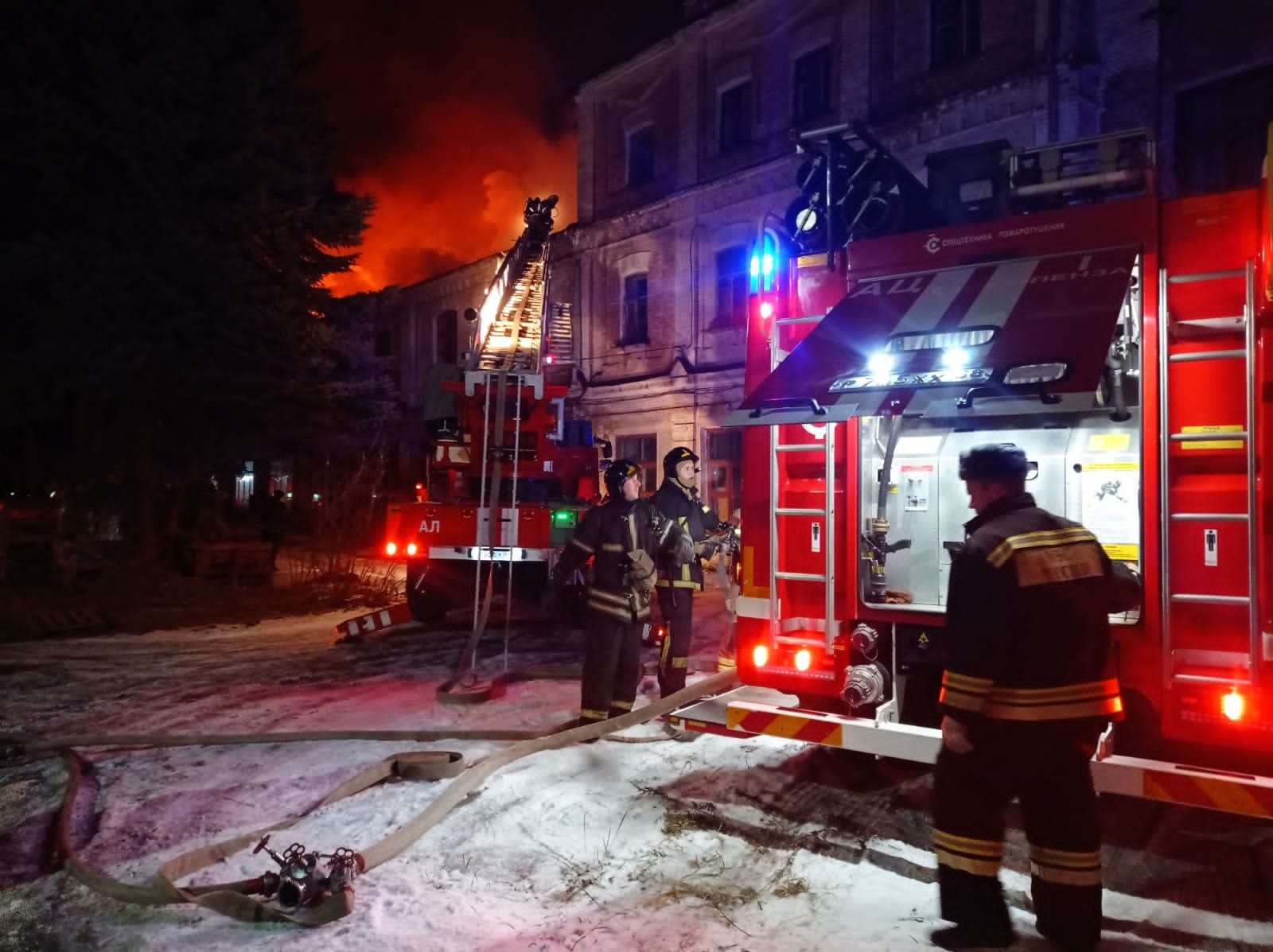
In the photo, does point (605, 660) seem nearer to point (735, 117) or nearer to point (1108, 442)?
point (1108, 442)

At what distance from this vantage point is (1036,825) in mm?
3012

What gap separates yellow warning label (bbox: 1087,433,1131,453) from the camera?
4211 millimetres

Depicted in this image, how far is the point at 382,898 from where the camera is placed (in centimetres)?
342

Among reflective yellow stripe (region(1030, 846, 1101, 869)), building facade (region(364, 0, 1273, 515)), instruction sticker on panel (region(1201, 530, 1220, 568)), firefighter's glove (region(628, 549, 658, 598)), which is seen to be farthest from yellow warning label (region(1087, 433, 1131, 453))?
building facade (region(364, 0, 1273, 515))

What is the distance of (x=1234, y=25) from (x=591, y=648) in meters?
11.6

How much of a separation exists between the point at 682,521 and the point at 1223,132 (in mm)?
9816

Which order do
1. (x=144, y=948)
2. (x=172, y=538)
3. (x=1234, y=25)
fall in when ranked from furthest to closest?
(x=172, y=538) → (x=1234, y=25) → (x=144, y=948)

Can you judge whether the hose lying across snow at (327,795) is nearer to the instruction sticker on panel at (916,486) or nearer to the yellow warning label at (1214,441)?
the instruction sticker on panel at (916,486)

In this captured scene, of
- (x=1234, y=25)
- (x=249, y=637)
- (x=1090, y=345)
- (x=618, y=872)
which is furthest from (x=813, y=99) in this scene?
(x=618, y=872)

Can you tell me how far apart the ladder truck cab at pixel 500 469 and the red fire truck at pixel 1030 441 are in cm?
446

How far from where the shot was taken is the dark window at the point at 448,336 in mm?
27500

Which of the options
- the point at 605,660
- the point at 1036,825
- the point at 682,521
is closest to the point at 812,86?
the point at 682,521

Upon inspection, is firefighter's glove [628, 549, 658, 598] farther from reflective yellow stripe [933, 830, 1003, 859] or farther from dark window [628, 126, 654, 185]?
dark window [628, 126, 654, 185]

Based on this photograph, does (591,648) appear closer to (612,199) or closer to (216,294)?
(216,294)
